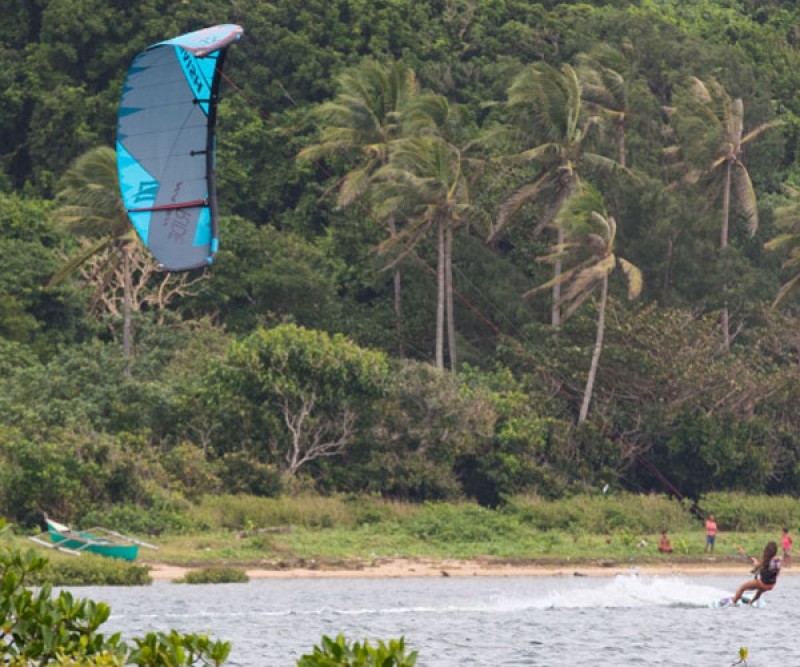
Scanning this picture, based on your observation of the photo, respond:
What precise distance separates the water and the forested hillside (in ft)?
21.6

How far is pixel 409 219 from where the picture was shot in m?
46.6

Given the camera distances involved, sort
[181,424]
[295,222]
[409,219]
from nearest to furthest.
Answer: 1. [181,424]
2. [409,219]
3. [295,222]

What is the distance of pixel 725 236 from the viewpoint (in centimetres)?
5025

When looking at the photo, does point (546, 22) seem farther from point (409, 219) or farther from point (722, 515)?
point (722, 515)

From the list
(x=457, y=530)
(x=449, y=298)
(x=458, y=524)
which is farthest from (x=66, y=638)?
(x=449, y=298)

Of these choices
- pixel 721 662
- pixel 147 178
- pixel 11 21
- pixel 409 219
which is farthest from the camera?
pixel 11 21

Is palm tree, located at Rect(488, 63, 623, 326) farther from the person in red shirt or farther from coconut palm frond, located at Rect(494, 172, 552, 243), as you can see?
the person in red shirt

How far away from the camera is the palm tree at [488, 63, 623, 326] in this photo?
4653 centimetres

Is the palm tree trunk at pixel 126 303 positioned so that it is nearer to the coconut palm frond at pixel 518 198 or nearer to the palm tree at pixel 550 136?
the palm tree at pixel 550 136

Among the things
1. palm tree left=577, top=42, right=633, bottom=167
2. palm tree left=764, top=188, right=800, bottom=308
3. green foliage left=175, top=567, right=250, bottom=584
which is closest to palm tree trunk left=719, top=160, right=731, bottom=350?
palm tree left=764, top=188, right=800, bottom=308

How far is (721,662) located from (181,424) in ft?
63.2

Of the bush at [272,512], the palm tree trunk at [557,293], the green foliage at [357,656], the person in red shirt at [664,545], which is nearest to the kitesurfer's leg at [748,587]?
the person in red shirt at [664,545]

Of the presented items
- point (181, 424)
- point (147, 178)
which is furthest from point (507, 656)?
point (181, 424)

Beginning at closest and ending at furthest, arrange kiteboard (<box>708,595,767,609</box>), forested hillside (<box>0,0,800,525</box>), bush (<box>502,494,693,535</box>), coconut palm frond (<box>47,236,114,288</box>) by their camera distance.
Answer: kiteboard (<box>708,595,767,609</box>)
forested hillside (<box>0,0,800,525</box>)
bush (<box>502,494,693,535</box>)
coconut palm frond (<box>47,236,114,288</box>)
